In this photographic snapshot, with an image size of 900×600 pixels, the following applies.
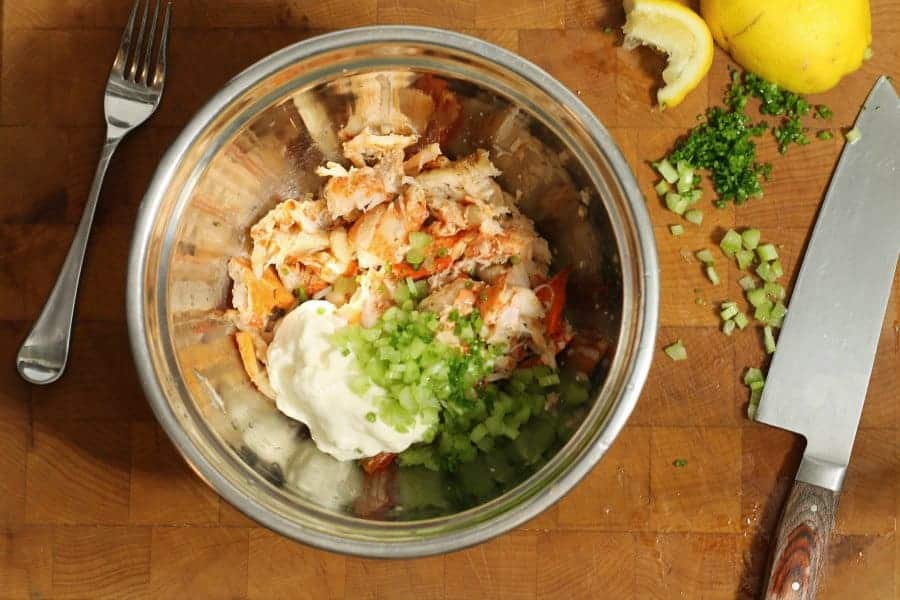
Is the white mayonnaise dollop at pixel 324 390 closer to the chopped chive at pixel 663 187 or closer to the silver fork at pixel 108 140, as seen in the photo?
the silver fork at pixel 108 140

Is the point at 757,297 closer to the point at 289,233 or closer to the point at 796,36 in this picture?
the point at 796,36

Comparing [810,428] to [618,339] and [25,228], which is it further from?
[25,228]

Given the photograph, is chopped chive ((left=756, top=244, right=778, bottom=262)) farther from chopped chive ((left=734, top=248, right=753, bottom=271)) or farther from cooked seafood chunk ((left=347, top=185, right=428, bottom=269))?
cooked seafood chunk ((left=347, top=185, right=428, bottom=269))

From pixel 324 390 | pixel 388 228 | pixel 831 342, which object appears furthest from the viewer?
pixel 831 342

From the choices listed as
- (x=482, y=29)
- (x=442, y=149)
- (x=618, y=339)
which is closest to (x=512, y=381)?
(x=618, y=339)

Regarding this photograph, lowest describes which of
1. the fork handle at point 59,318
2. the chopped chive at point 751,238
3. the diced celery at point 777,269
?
the fork handle at point 59,318

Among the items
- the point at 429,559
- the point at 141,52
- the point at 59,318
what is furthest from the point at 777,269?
the point at 59,318

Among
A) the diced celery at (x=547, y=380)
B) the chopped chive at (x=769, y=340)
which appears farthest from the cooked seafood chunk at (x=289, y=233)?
the chopped chive at (x=769, y=340)
